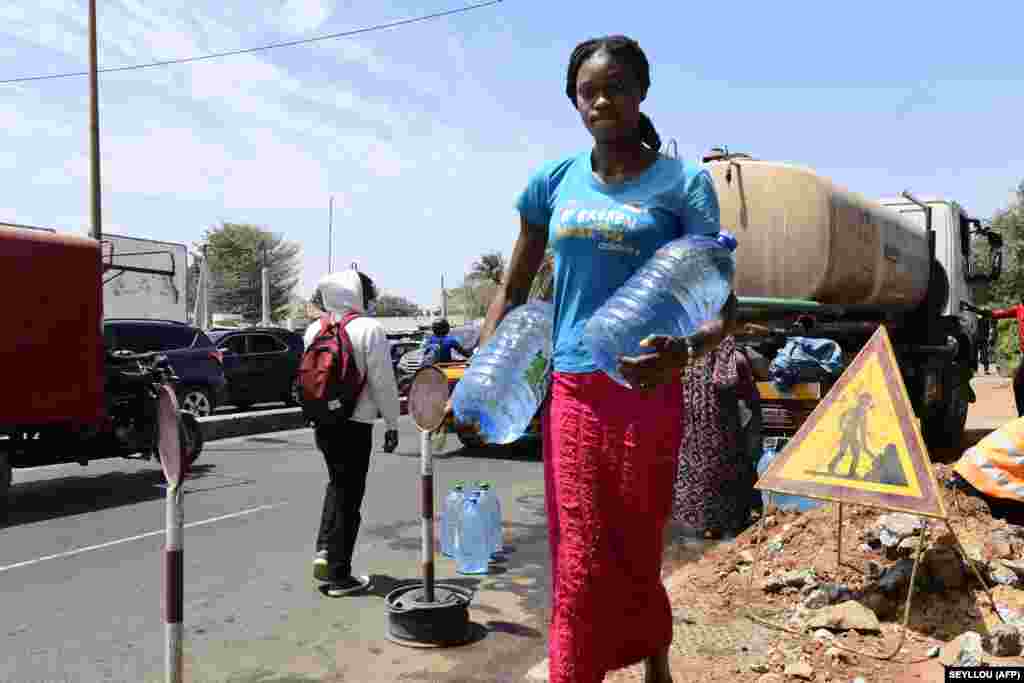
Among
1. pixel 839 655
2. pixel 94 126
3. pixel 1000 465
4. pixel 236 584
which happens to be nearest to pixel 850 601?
pixel 839 655

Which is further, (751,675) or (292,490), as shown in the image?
(292,490)

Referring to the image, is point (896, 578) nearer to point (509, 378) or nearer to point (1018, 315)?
point (509, 378)

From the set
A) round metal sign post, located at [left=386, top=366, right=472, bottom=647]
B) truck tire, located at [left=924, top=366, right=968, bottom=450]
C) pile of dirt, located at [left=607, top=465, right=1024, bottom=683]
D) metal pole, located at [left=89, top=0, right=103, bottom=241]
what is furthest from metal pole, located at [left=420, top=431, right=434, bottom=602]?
metal pole, located at [left=89, top=0, right=103, bottom=241]

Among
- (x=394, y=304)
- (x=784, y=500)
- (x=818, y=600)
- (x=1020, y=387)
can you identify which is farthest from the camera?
(x=394, y=304)

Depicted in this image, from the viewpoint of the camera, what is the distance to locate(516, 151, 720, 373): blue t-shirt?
230 centimetres

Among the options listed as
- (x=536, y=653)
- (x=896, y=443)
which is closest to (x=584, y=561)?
(x=536, y=653)

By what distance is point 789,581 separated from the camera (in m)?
4.51

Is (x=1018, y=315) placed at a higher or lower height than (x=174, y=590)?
higher

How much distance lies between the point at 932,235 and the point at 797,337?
3898mm

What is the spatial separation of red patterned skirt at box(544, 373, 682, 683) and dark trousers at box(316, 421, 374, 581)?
105 inches

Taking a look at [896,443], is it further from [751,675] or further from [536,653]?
[536,653]

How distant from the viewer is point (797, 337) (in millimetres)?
7137

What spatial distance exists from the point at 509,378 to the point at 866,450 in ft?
6.94

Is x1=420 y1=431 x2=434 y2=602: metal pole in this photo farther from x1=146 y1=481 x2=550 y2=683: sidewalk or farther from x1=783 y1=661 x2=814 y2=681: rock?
x1=783 y1=661 x2=814 y2=681: rock
